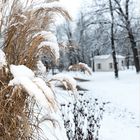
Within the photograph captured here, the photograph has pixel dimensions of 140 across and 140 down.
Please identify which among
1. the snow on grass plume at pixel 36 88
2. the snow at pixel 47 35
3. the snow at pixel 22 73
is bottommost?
the snow on grass plume at pixel 36 88

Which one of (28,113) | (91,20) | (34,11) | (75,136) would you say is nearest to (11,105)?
(28,113)

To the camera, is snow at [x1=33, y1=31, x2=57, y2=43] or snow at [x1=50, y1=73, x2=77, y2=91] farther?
snow at [x1=33, y1=31, x2=57, y2=43]

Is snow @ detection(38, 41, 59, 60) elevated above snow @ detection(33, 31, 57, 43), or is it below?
below

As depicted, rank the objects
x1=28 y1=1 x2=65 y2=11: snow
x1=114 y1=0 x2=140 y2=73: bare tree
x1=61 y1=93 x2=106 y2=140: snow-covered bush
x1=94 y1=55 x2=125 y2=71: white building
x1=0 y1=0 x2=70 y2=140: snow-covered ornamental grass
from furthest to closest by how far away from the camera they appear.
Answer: x1=94 y1=55 x2=125 y2=71: white building, x1=114 y1=0 x2=140 y2=73: bare tree, x1=61 y1=93 x2=106 y2=140: snow-covered bush, x1=28 y1=1 x2=65 y2=11: snow, x1=0 y1=0 x2=70 y2=140: snow-covered ornamental grass

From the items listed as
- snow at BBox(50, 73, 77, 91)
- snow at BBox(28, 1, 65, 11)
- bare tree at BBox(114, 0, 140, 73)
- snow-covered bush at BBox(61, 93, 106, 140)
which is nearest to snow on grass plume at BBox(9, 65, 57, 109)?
snow at BBox(50, 73, 77, 91)

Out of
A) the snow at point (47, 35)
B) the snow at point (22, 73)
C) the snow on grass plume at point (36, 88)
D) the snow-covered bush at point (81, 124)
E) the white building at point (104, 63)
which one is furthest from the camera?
the white building at point (104, 63)

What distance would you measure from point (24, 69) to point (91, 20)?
29.7 metres

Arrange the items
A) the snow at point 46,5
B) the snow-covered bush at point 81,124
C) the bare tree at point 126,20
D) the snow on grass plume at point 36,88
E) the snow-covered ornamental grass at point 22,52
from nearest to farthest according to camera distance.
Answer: the snow on grass plume at point 36,88 < the snow-covered ornamental grass at point 22,52 < the snow at point 46,5 < the snow-covered bush at point 81,124 < the bare tree at point 126,20

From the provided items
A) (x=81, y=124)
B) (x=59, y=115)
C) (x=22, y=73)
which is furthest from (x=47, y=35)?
(x=81, y=124)

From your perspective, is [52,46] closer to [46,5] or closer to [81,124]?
[46,5]

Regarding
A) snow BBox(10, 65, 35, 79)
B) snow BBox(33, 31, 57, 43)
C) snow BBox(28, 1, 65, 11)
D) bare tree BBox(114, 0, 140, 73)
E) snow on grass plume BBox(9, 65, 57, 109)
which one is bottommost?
snow on grass plume BBox(9, 65, 57, 109)

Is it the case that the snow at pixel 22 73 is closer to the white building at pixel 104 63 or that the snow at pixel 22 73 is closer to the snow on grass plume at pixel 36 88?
the snow on grass plume at pixel 36 88

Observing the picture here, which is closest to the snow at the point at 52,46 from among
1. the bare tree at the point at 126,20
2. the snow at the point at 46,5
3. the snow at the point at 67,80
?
the snow at the point at 67,80

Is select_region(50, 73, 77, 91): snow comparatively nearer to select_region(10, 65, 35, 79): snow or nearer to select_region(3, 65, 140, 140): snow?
select_region(3, 65, 140, 140): snow
